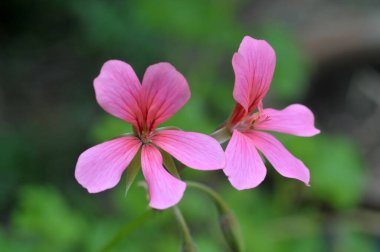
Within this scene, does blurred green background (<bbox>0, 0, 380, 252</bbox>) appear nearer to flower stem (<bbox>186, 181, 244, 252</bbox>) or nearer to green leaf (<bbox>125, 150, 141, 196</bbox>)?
flower stem (<bbox>186, 181, 244, 252</bbox>)

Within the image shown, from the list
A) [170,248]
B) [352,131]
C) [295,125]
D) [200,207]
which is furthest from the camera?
[352,131]

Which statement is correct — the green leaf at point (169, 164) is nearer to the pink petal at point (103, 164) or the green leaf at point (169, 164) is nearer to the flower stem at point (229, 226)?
the pink petal at point (103, 164)

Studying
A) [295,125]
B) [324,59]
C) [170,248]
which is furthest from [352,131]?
[295,125]

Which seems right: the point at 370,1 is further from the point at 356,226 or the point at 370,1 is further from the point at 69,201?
the point at 69,201

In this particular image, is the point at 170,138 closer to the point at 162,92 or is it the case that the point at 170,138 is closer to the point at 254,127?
the point at 162,92

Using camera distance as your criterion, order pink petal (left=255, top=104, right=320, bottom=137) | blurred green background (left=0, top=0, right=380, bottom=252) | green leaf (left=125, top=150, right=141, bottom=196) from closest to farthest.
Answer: green leaf (left=125, top=150, right=141, bottom=196), pink petal (left=255, top=104, right=320, bottom=137), blurred green background (left=0, top=0, right=380, bottom=252)

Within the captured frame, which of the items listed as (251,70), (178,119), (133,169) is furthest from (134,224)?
(178,119)

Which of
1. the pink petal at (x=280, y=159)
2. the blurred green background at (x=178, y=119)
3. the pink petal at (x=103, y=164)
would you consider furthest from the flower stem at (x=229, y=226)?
the blurred green background at (x=178, y=119)

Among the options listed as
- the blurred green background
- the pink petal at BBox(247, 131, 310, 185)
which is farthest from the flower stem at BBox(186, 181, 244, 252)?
the blurred green background
